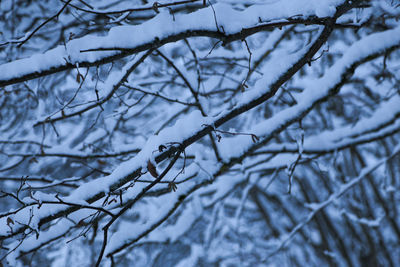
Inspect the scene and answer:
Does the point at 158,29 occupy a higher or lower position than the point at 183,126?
higher

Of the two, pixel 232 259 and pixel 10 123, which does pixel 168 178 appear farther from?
pixel 232 259

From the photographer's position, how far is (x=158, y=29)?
1.74 m

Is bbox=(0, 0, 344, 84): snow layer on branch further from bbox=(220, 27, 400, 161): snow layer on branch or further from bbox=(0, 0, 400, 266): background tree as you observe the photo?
bbox=(220, 27, 400, 161): snow layer on branch

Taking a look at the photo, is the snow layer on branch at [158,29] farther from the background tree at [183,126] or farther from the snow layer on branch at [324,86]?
the snow layer on branch at [324,86]

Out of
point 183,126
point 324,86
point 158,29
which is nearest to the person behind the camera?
point 158,29

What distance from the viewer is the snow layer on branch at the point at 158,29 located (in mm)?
1655

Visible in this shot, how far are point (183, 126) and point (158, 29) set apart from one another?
0.51m

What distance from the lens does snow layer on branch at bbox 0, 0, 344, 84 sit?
1.66m

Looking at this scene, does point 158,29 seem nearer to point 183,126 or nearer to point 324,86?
point 183,126

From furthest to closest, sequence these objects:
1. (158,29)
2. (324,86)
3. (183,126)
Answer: (324,86) → (183,126) → (158,29)

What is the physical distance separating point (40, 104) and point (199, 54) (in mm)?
1674

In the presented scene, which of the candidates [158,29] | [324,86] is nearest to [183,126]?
[158,29]

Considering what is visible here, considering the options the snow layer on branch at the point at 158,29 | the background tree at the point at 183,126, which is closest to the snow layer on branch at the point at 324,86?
the background tree at the point at 183,126

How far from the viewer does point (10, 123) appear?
4.54 metres
